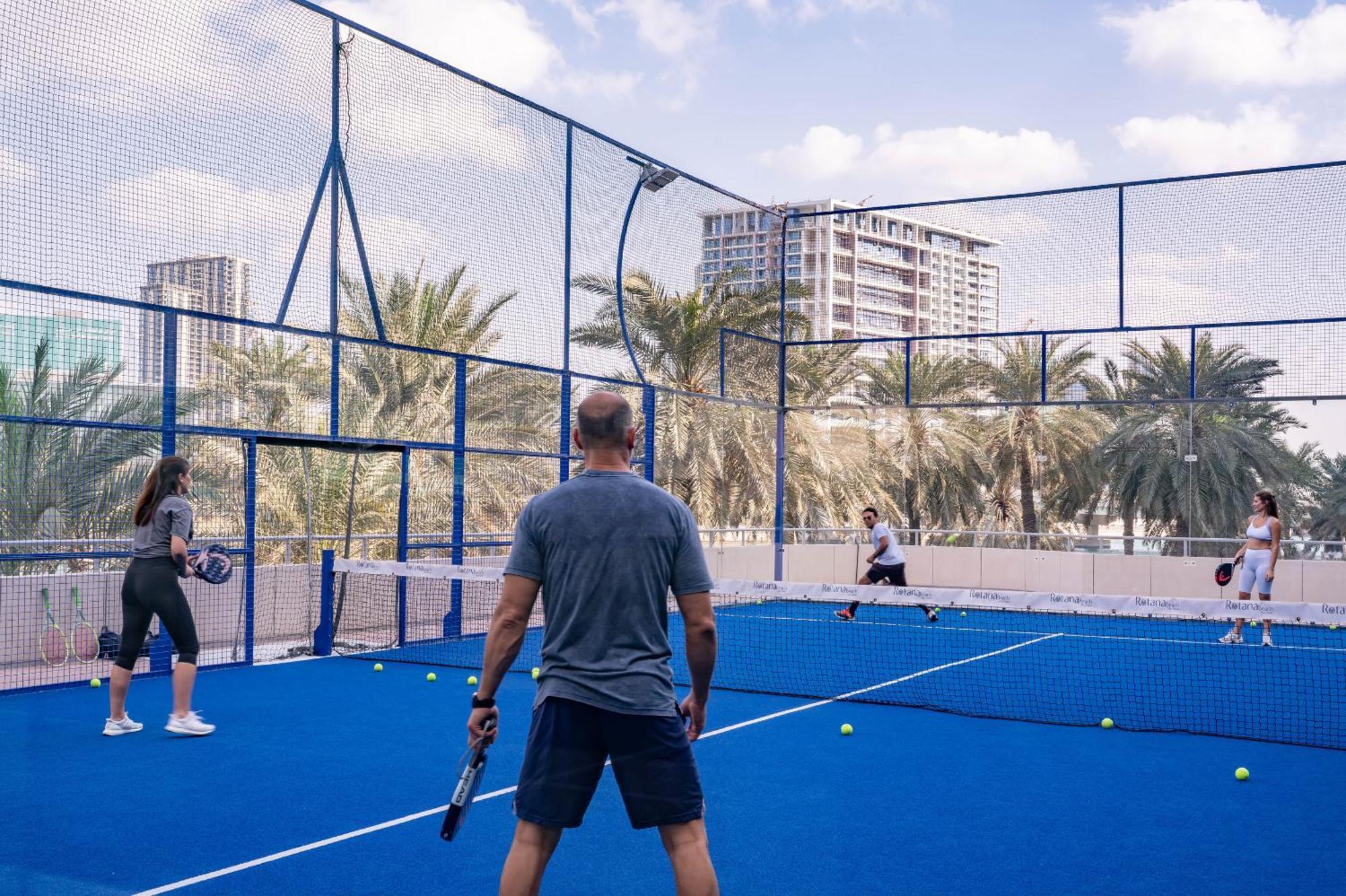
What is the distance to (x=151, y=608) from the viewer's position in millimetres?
8195

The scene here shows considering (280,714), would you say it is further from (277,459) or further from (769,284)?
(769,284)

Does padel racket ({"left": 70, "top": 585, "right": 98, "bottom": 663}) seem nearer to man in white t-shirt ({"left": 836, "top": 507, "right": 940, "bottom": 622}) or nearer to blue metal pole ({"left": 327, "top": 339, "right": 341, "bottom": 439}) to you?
blue metal pole ({"left": 327, "top": 339, "right": 341, "bottom": 439})

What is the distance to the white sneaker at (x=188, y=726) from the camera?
323 inches

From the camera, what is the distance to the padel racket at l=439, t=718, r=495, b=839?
12.6 feet

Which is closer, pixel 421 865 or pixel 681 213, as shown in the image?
pixel 421 865

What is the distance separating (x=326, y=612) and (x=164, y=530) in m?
4.91

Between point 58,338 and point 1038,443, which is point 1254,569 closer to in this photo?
point 58,338

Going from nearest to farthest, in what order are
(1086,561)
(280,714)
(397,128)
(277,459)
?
(280,714), (397,128), (277,459), (1086,561)

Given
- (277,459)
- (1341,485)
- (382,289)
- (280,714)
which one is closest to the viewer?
(280,714)

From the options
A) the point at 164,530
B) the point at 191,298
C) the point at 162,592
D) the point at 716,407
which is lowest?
the point at 162,592

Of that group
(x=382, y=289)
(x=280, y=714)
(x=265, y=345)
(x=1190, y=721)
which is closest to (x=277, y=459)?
(x=265, y=345)

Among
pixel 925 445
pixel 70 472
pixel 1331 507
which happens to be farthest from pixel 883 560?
pixel 1331 507

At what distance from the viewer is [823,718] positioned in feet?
31.2

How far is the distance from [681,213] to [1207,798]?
40.3 feet
